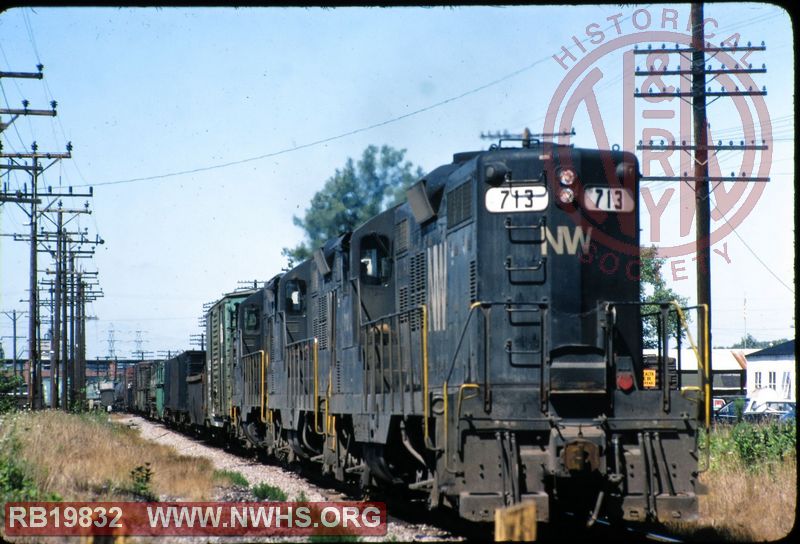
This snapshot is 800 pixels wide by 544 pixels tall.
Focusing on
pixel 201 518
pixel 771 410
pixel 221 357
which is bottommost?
pixel 771 410

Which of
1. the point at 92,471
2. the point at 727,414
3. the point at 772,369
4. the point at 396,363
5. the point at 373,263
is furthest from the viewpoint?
the point at 772,369

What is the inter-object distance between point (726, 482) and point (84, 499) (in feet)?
28.3

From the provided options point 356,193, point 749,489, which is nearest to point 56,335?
point 356,193

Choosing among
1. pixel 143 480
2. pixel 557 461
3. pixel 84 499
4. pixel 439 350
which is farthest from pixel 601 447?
pixel 143 480

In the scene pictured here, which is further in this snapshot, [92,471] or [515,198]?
[92,471]

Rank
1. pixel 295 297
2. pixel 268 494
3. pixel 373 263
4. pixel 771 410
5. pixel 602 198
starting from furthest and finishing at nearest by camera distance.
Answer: pixel 771 410 → pixel 295 297 → pixel 268 494 → pixel 373 263 → pixel 602 198

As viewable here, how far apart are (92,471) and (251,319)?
761 centimetres

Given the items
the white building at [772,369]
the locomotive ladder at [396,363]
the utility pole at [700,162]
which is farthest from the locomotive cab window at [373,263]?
the white building at [772,369]

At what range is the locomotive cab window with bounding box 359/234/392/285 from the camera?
45.6ft

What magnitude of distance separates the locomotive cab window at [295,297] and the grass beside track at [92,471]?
11.4 ft

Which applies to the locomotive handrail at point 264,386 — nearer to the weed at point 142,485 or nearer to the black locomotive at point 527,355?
the weed at point 142,485

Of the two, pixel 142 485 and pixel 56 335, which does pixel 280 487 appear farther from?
pixel 56 335

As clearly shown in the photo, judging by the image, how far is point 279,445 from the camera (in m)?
20.5

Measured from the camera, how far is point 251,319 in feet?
80.5
